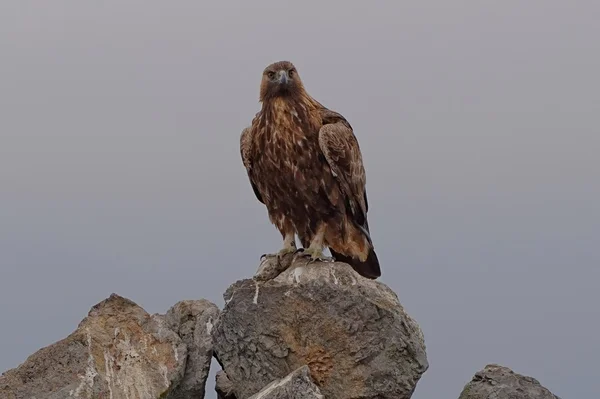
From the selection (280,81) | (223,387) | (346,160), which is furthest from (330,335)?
(280,81)

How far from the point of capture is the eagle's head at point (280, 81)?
10.1 m

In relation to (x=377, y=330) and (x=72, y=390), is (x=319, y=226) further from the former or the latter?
(x=72, y=390)

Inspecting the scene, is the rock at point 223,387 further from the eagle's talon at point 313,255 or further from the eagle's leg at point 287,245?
the eagle's talon at point 313,255

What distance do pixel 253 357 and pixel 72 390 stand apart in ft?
5.72

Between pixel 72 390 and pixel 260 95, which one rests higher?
pixel 260 95

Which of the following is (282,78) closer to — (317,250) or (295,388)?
(317,250)

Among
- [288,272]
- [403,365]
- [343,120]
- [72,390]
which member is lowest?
[403,365]

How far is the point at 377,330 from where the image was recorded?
9.34 m

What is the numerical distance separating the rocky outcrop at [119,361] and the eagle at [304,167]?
139cm

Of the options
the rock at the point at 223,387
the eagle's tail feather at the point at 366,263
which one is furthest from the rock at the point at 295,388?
the eagle's tail feather at the point at 366,263

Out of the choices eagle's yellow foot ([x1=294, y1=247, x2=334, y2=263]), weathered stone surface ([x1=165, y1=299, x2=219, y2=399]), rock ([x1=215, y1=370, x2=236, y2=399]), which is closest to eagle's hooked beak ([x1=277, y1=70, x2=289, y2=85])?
eagle's yellow foot ([x1=294, y1=247, x2=334, y2=263])

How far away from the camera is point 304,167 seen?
9969 mm

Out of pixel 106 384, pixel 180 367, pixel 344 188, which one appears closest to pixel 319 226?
pixel 344 188

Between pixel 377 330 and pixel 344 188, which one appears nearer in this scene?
pixel 377 330
